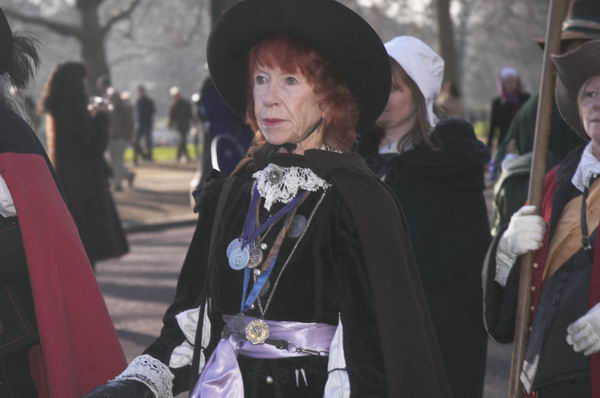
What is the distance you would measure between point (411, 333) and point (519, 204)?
2.42m

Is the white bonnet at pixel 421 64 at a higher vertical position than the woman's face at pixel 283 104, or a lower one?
higher

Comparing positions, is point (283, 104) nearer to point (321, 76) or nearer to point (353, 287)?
point (321, 76)

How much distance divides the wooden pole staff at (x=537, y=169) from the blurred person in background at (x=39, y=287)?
1457mm

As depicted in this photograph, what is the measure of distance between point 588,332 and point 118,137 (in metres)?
16.5

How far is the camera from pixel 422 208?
4664mm

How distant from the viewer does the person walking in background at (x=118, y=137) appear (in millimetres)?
19078

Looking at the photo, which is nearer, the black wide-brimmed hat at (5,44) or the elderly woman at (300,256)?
the elderly woman at (300,256)

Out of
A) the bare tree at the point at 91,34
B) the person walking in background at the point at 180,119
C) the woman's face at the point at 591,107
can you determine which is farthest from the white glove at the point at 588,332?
the person walking in background at the point at 180,119

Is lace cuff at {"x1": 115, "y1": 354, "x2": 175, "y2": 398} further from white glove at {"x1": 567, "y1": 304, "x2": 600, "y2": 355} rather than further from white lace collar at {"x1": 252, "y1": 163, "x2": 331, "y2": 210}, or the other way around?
white glove at {"x1": 567, "y1": 304, "x2": 600, "y2": 355}

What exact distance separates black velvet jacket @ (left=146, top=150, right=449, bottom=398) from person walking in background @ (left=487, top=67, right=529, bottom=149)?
1018 centimetres

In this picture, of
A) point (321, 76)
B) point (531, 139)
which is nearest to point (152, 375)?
point (321, 76)

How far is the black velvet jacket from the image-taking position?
8.82 ft

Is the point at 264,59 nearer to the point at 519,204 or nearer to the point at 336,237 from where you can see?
the point at 336,237

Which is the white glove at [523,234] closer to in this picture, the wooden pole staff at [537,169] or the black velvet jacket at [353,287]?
the wooden pole staff at [537,169]
